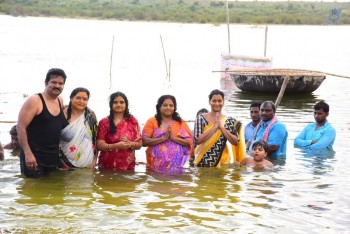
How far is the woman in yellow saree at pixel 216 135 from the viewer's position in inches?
324

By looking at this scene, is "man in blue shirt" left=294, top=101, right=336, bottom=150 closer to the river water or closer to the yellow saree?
the river water

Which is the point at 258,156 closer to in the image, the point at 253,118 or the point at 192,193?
the point at 253,118

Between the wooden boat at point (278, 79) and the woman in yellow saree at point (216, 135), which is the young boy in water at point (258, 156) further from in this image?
the wooden boat at point (278, 79)

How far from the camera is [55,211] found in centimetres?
686

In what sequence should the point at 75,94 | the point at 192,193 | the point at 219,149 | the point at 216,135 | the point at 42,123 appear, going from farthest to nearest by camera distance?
the point at 219,149, the point at 216,135, the point at 192,193, the point at 75,94, the point at 42,123

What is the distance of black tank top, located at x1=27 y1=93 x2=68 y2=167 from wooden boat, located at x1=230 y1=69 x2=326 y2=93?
11633mm

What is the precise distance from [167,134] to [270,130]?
1.96 m

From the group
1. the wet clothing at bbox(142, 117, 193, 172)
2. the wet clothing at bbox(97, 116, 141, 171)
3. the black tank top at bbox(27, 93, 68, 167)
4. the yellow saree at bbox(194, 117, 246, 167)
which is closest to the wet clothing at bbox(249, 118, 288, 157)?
the yellow saree at bbox(194, 117, 246, 167)

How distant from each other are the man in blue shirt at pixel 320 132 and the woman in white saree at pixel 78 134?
12.0 feet

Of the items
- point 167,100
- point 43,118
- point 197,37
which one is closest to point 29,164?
point 43,118

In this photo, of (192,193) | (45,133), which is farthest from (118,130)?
(192,193)

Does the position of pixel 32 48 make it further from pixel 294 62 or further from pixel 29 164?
pixel 29 164

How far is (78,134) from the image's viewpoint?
775 centimetres

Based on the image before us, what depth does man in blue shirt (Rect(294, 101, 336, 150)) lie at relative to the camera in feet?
33.4
